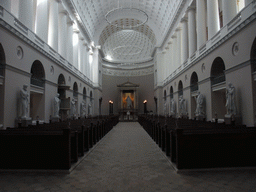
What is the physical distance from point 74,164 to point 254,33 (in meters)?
8.03

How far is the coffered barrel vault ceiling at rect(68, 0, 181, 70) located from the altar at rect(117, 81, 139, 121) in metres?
4.07

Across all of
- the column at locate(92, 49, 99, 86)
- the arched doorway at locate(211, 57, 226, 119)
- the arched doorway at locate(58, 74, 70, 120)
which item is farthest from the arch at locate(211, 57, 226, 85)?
the column at locate(92, 49, 99, 86)

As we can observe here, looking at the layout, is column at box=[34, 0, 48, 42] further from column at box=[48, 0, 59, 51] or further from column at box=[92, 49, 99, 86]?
column at box=[92, 49, 99, 86]

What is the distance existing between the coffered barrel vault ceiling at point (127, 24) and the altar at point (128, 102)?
13.4 feet

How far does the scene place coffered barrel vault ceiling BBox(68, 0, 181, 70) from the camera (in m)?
22.2

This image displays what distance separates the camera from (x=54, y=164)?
4586 mm

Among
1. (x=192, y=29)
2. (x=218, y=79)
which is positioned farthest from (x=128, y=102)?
(x=218, y=79)

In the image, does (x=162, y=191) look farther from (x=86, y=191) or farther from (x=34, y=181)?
(x=34, y=181)

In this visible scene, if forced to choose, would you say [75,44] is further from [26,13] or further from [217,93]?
[217,93]

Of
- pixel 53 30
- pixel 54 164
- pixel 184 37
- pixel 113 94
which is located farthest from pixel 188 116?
pixel 113 94

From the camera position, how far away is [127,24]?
31.1 m

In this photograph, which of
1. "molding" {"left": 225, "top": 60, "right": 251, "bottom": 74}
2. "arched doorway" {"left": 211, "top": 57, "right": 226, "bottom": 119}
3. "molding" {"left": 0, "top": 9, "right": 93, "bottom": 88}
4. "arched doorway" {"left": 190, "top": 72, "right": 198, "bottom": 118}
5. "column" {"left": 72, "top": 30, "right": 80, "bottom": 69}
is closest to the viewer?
"molding" {"left": 225, "top": 60, "right": 251, "bottom": 74}

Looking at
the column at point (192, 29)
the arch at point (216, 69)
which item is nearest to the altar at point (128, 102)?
the column at point (192, 29)

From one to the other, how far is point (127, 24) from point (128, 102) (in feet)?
40.4
